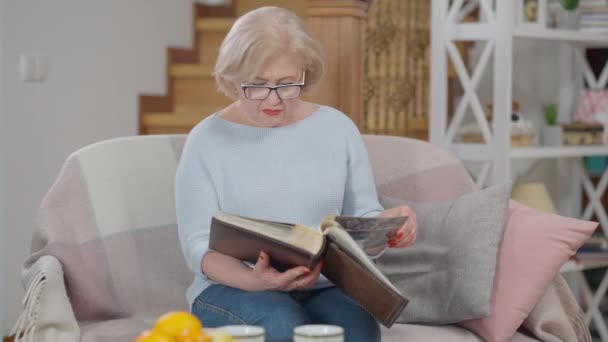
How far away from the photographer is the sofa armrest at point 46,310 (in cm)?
227

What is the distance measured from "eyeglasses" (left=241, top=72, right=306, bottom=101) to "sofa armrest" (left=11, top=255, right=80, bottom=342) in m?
0.61

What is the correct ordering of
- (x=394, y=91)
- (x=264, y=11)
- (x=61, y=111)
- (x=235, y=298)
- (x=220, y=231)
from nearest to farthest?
(x=220, y=231), (x=235, y=298), (x=264, y=11), (x=61, y=111), (x=394, y=91)

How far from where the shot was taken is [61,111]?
4242mm

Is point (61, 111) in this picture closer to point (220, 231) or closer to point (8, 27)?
point (8, 27)

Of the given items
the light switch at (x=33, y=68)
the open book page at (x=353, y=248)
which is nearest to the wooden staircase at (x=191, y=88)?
the light switch at (x=33, y=68)

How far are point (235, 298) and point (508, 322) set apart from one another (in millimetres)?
681

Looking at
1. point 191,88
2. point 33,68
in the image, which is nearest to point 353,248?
point 33,68

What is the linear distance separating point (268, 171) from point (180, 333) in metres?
0.82

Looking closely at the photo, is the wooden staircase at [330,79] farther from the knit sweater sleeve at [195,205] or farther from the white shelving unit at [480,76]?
the knit sweater sleeve at [195,205]

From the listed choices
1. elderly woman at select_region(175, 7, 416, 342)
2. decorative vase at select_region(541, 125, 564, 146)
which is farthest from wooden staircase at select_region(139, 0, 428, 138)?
elderly woman at select_region(175, 7, 416, 342)

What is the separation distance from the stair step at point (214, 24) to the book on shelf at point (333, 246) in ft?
10.6

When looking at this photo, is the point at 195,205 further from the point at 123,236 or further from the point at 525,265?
the point at 525,265

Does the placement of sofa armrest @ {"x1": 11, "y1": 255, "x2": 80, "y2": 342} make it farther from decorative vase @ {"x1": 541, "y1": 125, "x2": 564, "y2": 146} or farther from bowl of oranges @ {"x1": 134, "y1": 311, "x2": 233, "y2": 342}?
decorative vase @ {"x1": 541, "y1": 125, "x2": 564, "y2": 146}

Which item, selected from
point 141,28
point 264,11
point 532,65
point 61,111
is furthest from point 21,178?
point 532,65
